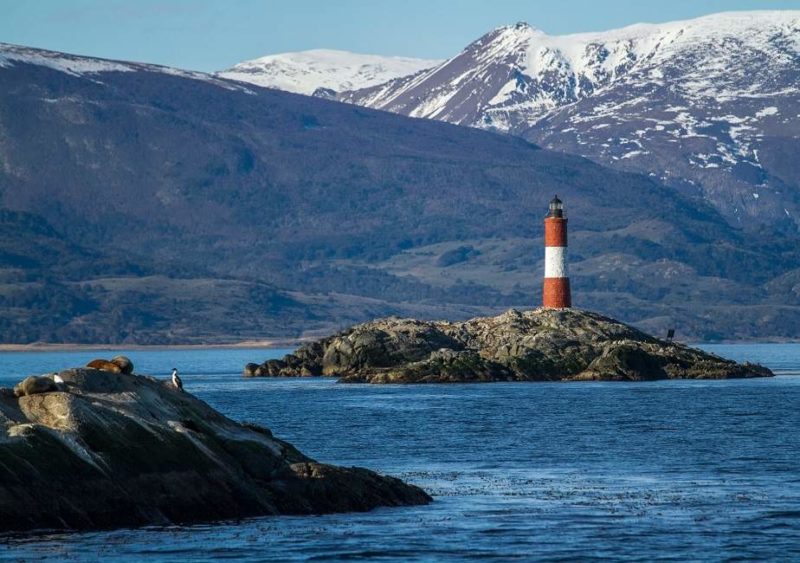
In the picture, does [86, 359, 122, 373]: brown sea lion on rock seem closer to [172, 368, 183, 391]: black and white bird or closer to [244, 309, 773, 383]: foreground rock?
[172, 368, 183, 391]: black and white bird

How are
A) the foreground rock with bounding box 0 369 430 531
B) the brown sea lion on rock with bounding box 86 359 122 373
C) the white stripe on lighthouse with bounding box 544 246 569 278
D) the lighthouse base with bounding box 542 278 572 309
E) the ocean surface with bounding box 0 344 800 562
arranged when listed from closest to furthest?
the foreground rock with bounding box 0 369 430 531 → the ocean surface with bounding box 0 344 800 562 → the brown sea lion on rock with bounding box 86 359 122 373 → the white stripe on lighthouse with bounding box 544 246 569 278 → the lighthouse base with bounding box 542 278 572 309

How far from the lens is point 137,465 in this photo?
4594 centimetres

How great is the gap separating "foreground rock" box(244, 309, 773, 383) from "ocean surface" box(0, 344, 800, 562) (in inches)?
957

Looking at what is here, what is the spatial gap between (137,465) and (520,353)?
324 ft

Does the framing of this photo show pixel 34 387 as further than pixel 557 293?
No

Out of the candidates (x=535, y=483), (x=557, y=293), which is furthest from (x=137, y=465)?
(x=557, y=293)

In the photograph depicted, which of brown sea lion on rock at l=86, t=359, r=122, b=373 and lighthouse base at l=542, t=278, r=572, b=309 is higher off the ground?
lighthouse base at l=542, t=278, r=572, b=309

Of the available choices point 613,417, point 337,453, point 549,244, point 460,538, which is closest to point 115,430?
point 460,538

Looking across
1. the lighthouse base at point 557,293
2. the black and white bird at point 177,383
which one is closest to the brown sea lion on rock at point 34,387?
the black and white bird at point 177,383

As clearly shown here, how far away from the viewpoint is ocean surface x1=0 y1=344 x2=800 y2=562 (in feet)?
148

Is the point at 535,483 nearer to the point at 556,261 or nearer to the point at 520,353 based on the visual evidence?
the point at 520,353

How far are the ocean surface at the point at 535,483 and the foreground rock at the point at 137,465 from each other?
70 cm

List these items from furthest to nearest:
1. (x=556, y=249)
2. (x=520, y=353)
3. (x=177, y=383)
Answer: (x=556, y=249)
(x=520, y=353)
(x=177, y=383)

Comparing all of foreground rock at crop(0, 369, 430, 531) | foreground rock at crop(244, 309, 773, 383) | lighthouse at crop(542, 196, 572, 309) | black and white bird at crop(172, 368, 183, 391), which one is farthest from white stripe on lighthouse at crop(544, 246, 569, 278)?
foreground rock at crop(0, 369, 430, 531)
